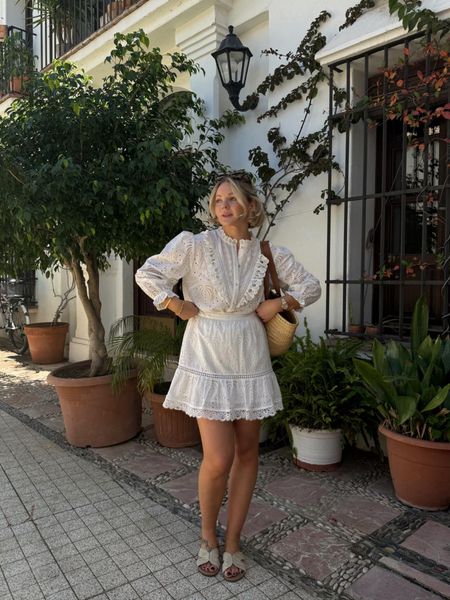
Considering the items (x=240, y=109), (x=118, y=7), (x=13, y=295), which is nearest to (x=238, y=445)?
(x=240, y=109)

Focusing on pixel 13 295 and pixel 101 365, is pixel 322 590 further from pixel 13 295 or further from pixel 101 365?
pixel 13 295

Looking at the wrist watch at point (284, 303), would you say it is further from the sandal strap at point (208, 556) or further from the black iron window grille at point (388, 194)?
the black iron window grille at point (388, 194)

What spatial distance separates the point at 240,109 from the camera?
4598 mm

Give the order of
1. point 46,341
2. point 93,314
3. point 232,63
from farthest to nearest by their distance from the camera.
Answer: point 46,341, point 232,63, point 93,314

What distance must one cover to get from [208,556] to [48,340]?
5.64 meters

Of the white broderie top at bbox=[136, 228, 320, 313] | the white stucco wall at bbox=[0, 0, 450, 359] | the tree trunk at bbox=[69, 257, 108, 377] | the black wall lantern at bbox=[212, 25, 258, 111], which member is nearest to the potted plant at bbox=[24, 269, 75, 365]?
the tree trunk at bbox=[69, 257, 108, 377]

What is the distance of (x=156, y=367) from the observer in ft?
12.2

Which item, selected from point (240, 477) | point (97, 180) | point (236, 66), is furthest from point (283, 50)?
point (240, 477)

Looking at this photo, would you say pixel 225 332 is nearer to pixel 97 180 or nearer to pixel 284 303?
pixel 284 303

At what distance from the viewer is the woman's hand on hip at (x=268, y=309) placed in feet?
7.06

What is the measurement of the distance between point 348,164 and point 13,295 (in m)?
7.08

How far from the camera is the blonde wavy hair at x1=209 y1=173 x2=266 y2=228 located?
2.07 meters

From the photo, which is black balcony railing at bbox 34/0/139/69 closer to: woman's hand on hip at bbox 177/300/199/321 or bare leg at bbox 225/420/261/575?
woman's hand on hip at bbox 177/300/199/321

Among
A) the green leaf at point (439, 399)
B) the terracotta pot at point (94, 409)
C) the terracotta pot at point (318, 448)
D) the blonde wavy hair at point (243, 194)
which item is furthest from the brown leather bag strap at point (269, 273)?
the terracotta pot at point (94, 409)
